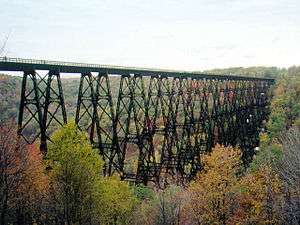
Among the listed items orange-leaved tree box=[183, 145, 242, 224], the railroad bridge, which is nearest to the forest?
orange-leaved tree box=[183, 145, 242, 224]

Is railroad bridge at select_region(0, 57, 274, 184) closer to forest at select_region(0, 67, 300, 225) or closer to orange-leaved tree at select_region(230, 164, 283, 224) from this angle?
forest at select_region(0, 67, 300, 225)

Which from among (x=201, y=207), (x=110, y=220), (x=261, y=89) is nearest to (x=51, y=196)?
(x=110, y=220)

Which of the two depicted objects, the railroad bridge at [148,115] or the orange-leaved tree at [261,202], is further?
the orange-leaved tree at [261,202]

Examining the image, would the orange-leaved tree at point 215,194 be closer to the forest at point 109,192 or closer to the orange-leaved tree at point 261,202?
the forest at point 109,192

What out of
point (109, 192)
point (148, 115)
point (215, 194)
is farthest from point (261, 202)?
point (148, 115)

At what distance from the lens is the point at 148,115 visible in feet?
102

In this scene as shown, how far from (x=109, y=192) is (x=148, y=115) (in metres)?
11.4

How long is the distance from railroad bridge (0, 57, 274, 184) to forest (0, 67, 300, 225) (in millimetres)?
1574

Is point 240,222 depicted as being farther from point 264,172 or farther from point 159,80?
point 159,80

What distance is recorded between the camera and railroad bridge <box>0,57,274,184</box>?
67.3ft

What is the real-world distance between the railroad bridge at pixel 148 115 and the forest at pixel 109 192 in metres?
1.57

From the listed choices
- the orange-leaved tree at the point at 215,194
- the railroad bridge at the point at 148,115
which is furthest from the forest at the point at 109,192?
the railroad bridge at the point at 148,115

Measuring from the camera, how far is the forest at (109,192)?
699 inches

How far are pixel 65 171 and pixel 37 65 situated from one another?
5.06m
